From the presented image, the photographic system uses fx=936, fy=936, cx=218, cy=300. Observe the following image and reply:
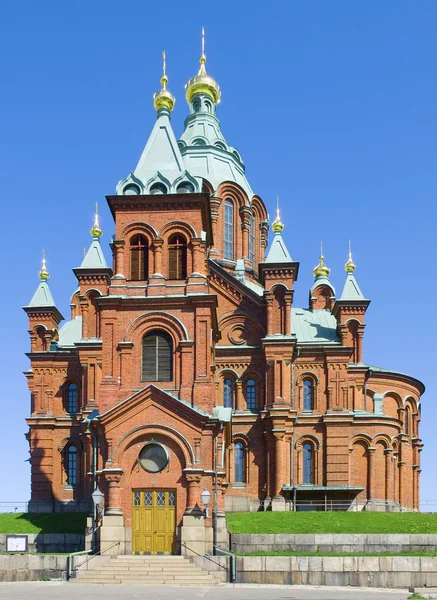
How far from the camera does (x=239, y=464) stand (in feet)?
160

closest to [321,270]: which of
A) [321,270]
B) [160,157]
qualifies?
[321,270]

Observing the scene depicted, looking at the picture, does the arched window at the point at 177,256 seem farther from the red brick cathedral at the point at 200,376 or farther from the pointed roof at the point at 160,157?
the pointed roof at the point at 160,157

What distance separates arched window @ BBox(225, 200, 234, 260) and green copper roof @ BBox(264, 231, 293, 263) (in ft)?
20.6

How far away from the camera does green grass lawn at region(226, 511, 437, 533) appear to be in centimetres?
3766

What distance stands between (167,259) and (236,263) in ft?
61.6

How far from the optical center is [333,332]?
5309cm

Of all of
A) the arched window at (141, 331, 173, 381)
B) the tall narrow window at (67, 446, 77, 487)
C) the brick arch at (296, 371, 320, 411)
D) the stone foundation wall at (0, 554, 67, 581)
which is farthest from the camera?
the tall narrow window at (67, 446, 77, 487)

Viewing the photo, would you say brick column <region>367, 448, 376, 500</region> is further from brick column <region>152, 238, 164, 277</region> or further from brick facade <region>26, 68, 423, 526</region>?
brick column <region>152, 238, 164, 277</region>

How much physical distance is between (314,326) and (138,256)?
59.6ft

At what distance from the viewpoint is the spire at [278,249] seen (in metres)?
49.5

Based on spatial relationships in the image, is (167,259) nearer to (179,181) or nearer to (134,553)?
(179,181)

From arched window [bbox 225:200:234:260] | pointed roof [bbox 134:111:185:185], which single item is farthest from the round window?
arched window [bbox 225:200:234:260]

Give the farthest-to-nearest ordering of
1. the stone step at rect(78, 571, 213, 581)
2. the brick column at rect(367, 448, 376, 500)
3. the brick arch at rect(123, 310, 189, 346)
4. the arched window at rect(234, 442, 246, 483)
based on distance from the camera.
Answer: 1. the brick column at rect(367, 448, 376, 500)
2. the arched window at rect(234, 442, 246, 483)
3. the brick arch at rect(123, 310, 189, 346)
4. the stone step at rect(78, 571, 213, 581)

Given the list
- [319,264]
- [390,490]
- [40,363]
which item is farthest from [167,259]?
[319,264]
